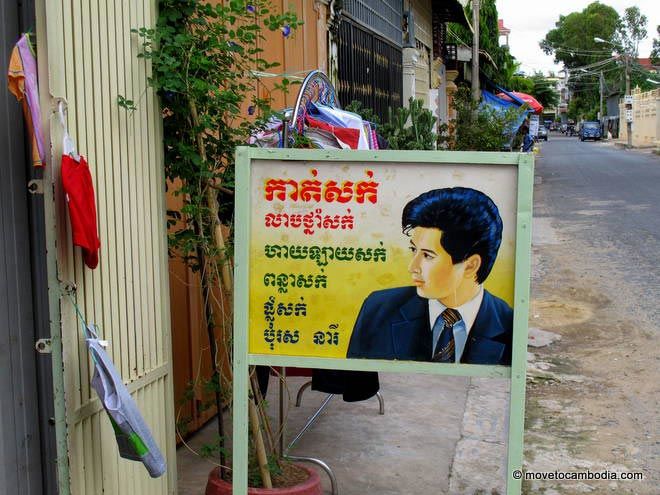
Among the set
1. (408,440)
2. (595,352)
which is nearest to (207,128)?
(408,440)

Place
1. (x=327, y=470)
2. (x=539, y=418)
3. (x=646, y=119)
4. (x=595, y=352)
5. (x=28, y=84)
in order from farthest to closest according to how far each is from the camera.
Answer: (x=646, y=119) → (x=595, y=352) → (x=539, y=418) → (x=327, y=470) → (x=28, y=84)

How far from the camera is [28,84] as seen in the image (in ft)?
9.40

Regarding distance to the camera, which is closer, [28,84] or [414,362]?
[28,84]

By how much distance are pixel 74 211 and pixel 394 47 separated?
10782 millimetres

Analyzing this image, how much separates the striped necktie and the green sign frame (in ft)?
0.12

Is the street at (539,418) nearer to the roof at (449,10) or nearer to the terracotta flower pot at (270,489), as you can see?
the terracotta flower pot at (270,489)

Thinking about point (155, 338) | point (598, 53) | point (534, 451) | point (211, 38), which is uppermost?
point (598, 53)

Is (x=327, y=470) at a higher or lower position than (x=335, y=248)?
lower

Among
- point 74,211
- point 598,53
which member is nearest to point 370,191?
point 74,211

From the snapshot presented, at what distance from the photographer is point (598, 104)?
10400 cm

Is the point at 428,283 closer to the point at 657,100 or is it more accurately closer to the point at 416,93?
the point at 416,93

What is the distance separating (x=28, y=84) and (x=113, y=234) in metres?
0.72

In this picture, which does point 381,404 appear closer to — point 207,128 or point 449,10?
point 207,128

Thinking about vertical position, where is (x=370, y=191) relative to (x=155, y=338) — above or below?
above
